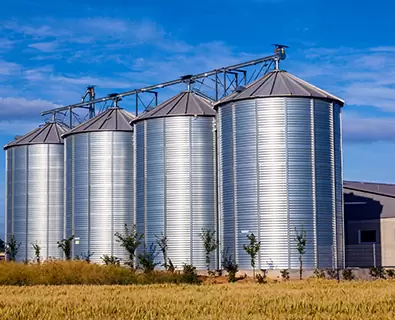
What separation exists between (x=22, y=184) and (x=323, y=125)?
1304 inches

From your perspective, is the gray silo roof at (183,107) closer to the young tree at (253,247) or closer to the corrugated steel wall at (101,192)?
the corrugated steel wall at (101,192)

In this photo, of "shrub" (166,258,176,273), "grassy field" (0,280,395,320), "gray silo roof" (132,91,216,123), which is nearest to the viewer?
"grassy field" (0,280,395,320)

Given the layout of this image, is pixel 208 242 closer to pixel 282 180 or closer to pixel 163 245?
pixel 163 245

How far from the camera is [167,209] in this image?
6053 centimetres

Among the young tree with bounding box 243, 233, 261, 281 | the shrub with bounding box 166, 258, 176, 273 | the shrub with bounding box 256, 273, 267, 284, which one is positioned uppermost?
the young tree with bounding box 243, 233, 261, 281

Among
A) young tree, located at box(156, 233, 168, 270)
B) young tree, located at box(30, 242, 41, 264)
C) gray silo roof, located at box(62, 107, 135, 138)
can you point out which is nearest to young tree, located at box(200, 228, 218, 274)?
young tree, located at box(156, 233, 168, 270)

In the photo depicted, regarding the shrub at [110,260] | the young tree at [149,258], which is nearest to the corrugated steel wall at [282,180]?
the young tree at [149,258]

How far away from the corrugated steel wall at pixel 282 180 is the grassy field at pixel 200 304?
1645cm

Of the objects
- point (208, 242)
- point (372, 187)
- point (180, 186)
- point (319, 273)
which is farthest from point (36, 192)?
point (319, 273)

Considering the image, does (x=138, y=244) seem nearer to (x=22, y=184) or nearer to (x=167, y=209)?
(x=167, y=209)

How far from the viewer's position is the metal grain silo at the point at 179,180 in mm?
60119

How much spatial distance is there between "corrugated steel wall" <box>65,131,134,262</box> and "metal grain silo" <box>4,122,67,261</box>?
6.60 m

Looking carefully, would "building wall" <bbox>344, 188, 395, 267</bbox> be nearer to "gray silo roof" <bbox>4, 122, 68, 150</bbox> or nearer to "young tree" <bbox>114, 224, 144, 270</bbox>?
"young tree" <bbox>114, 224, 144, 270</bbox>

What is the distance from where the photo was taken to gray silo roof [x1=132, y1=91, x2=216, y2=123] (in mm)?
62062
